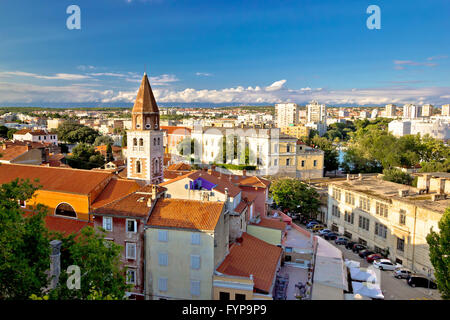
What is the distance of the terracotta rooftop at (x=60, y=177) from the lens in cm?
2775

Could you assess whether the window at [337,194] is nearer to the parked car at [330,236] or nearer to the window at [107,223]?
the parked car at [330,236]

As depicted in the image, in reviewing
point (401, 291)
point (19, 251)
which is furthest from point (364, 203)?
point (19, 251)

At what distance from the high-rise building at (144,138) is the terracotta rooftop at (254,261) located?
40.0ft

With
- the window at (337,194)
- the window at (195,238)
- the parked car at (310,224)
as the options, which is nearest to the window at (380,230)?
the window at (337,194)

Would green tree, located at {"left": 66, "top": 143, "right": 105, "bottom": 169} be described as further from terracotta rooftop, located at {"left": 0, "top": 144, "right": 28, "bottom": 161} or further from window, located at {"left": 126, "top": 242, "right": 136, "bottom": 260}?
window, located at {"left": 126, "top": 242, "right": 136, "bottom": 260}

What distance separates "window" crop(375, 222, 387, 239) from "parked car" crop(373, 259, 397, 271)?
144 inches

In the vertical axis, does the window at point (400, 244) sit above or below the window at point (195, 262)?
below

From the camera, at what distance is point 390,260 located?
101 ft

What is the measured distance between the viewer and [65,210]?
27.6 m

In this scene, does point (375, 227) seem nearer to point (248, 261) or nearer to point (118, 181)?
point (248, 261)

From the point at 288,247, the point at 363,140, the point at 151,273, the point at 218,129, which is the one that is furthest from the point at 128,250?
the point at 363,140

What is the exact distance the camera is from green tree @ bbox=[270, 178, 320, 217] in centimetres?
4121

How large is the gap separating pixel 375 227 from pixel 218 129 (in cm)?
4691
